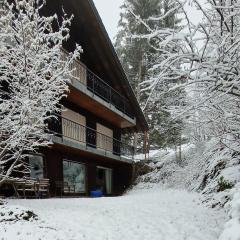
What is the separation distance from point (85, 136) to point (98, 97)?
2262mm

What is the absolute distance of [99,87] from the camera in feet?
76.4

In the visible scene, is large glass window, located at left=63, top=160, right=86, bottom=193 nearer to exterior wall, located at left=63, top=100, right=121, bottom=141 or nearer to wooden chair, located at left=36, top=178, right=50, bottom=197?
exterior wall, located at left=63, top=100, right=121, bottom=141

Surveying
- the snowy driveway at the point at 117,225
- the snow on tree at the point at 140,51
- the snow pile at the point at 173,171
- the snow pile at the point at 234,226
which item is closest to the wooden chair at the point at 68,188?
the snow pile at the point at 173,171

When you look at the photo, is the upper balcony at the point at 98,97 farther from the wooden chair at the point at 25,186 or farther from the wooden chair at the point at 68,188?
the wooden chair at the point at 25,186

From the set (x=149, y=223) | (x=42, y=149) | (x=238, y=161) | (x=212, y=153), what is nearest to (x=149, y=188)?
(x=212, y=153)

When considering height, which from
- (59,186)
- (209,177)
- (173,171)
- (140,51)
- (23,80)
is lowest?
(59,186)

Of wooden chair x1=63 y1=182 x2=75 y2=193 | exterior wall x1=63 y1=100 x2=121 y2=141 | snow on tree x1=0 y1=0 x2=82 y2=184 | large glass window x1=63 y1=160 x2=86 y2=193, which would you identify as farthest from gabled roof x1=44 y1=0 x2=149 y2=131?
snow on tree x1=0 y1=0 x2=82 y2=184

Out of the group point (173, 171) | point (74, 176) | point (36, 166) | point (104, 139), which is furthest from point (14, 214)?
point (173, 171)

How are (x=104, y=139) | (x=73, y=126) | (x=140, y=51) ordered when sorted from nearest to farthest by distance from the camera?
(x=73, y=126) → (x=104, y=139) → (x=140, y=51)

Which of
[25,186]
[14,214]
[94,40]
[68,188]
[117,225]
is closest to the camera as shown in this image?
[14,214]

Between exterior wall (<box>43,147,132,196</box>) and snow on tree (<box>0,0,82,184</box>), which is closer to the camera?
snow on tree (<box>0,0,82,184</box>)

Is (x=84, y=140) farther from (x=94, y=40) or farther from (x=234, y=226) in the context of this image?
(x=234, y=226)

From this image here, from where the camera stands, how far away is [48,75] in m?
11.9

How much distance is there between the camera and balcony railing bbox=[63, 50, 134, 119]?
2091 cm
